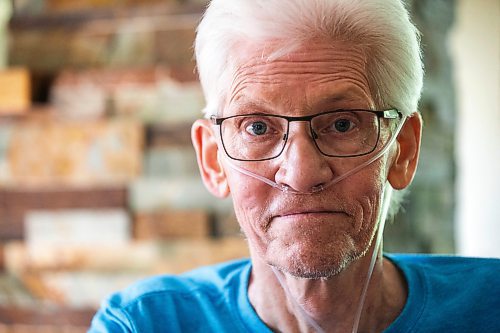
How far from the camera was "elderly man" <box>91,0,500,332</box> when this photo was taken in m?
1.32

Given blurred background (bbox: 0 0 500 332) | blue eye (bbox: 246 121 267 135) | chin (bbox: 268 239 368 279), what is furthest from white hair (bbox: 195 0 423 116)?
blurred background (bbox: 0 0 500 332)

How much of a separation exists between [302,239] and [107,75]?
147 centimetres

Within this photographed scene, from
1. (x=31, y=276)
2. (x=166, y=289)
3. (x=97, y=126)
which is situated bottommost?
(x=31, y=276)

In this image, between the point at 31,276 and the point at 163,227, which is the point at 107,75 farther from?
the point at 31,276

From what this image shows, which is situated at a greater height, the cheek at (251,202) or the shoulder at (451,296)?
the cheek at (251,202)

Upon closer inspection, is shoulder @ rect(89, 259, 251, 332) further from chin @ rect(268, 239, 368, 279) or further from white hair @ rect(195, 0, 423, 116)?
white hair @ rect(195, 0, 423, 116)

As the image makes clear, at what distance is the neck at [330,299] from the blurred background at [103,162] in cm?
91

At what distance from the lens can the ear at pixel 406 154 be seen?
4.87ft

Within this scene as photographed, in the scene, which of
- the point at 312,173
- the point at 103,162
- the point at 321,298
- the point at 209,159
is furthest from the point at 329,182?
the point at 103,162

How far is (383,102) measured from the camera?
142 centimetres

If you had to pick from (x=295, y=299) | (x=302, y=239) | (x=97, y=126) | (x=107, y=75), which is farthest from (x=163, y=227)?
(x=302, y=239)

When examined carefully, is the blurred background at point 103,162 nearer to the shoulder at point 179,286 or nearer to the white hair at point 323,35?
the shoulder at point 179,286

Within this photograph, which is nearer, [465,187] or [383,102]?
[383,102]

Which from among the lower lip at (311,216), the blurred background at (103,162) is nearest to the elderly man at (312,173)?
the lower lip at (311,216)
